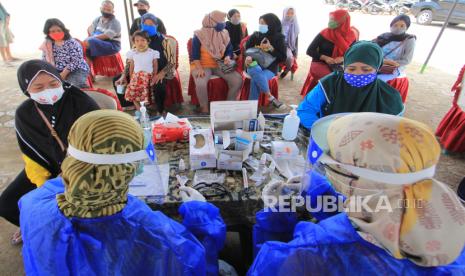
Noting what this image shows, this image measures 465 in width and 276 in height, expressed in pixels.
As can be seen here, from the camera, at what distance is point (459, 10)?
9.93 meters

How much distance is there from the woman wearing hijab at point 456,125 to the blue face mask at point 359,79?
5.98ft

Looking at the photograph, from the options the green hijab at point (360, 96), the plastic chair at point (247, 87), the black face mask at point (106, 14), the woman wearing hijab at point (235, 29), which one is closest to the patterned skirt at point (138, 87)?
the plastic chair at point (247, 87)

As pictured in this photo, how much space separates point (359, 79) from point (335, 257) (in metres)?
1.70

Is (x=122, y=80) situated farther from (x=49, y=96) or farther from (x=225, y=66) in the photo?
(x=49, y=96)

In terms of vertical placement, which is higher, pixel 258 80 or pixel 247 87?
pixel 258 80

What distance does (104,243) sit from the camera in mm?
938

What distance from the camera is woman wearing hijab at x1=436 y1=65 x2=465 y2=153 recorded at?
10.7 feet

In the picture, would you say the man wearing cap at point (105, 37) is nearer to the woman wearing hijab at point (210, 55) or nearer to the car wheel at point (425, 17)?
the woman wearing hijab at point (210, 55)

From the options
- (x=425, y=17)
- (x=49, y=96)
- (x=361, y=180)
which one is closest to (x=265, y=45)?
(x=49, y=96)

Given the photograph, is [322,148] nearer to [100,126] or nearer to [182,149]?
[100,126]

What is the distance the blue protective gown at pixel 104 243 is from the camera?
907 millimetres

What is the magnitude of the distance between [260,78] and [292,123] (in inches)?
80.5

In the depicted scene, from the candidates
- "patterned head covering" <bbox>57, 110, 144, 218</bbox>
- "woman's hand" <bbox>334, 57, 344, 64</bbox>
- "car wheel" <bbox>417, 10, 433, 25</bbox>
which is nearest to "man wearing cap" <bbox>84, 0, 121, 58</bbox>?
"woman's hand" <bbox>334, 57, 344, 64</bbox>

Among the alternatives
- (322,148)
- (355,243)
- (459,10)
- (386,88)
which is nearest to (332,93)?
(386,88)
